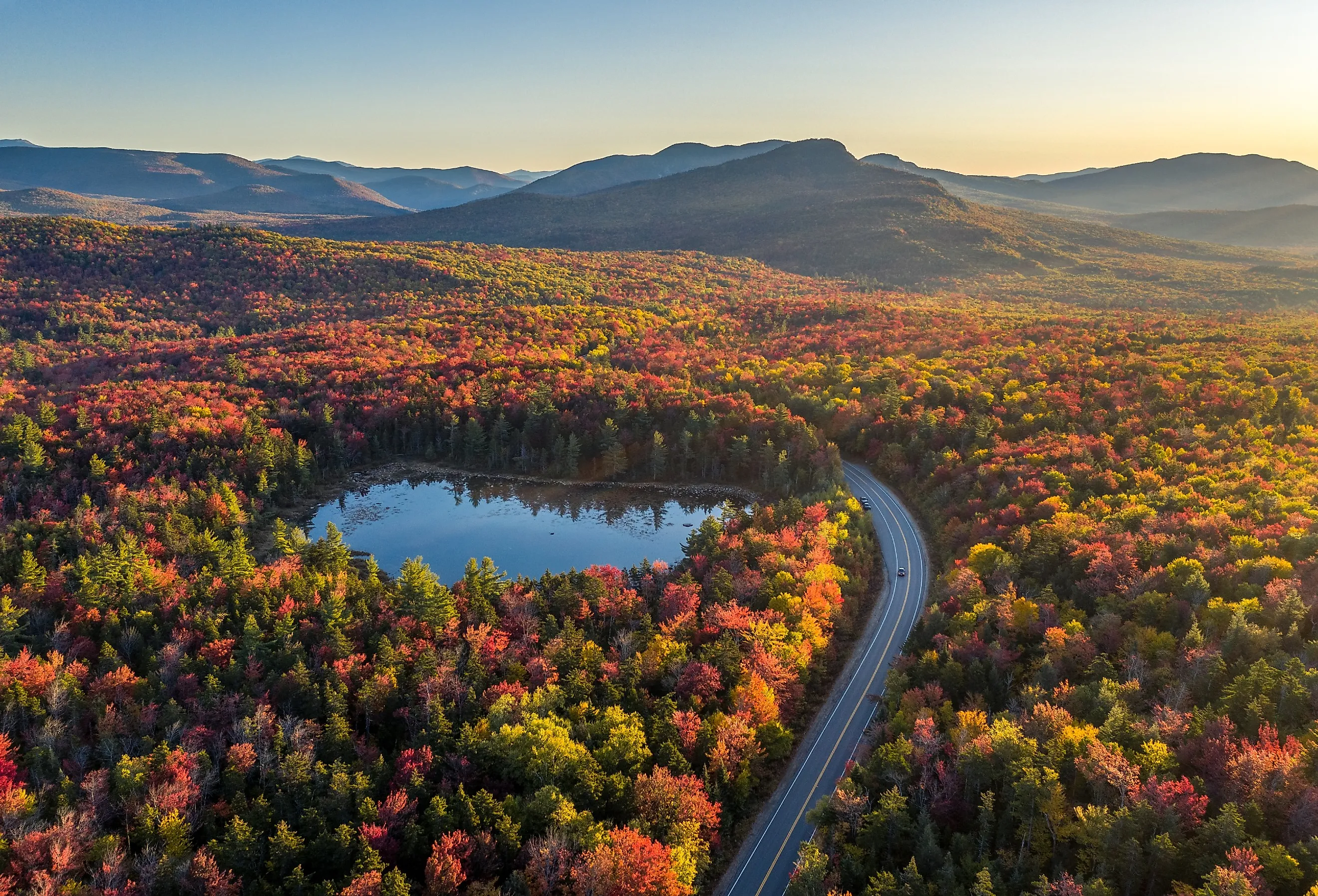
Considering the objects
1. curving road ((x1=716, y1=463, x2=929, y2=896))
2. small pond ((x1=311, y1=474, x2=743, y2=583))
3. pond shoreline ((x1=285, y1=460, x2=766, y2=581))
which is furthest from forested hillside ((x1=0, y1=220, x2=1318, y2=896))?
small pond ((x1=311, y1=474, x2=743, y2=583))

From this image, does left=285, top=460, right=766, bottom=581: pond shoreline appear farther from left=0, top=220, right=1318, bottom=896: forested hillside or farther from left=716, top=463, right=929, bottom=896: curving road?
left=716, top=463, right=929, bottom=896: curving road

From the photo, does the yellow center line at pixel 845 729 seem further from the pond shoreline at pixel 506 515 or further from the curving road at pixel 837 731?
the pond shoreline at pixel 506 515

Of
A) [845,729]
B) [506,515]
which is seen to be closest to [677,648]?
[845,729]

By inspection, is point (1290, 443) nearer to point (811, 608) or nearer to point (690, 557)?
point (811, 608)

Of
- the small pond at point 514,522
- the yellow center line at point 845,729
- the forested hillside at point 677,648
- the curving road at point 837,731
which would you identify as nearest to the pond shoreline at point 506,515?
the small pond at point 514,522

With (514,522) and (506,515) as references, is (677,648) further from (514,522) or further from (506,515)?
(506,515)

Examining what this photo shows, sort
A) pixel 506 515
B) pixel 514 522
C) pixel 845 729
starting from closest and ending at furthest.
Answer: pixel 845 729 < pixel 514 522 < pixel 506 515

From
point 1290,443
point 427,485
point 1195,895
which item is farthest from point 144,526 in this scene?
point 1290,443
